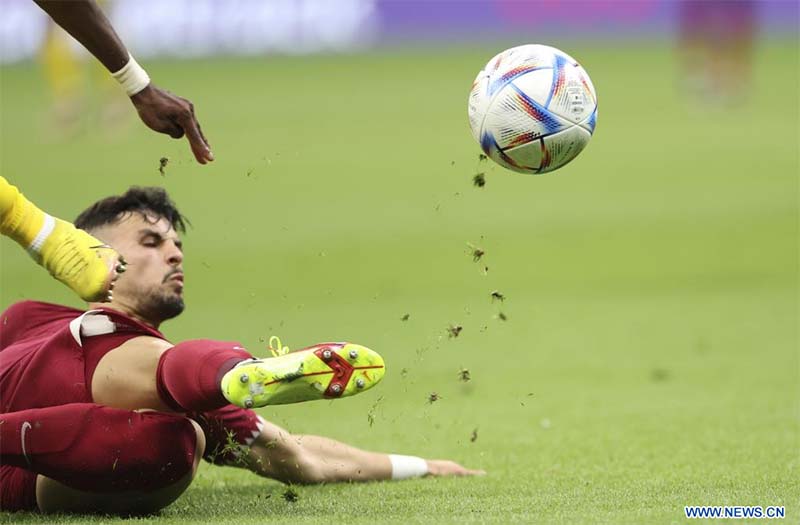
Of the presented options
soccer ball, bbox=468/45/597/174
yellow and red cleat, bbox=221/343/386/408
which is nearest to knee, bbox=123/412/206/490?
yellow and red cleat, bbox=221/343/386/408

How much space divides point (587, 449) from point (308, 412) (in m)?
2.26

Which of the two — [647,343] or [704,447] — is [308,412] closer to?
[704,447]

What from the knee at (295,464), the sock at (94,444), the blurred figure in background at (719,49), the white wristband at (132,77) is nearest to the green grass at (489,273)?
the knee at (295,464)

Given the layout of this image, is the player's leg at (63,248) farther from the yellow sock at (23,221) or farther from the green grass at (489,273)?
the green grass at (489,273)

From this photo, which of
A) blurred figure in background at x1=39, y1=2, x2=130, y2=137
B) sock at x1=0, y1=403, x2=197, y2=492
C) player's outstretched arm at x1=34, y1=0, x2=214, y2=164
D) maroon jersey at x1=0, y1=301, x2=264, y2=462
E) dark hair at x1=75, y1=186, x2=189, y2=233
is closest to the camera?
sock at x1=0, y1=403, x2=197, y2=492

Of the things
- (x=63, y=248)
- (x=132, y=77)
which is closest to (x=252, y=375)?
(x=63, y=248)

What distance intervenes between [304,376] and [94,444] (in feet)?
2.83

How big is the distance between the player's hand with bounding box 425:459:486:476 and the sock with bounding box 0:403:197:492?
1.44 m

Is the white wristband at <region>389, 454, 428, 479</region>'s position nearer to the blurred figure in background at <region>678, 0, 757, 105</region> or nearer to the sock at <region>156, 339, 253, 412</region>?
the sock at <region>156, 339, 253, 412</region>

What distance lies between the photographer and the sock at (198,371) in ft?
14.6

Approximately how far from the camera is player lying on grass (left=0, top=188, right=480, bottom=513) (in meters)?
4.44

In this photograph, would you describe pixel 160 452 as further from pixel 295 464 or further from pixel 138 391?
pixel 295 464

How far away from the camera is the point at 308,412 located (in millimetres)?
8047

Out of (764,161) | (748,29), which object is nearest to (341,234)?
(764,161)
